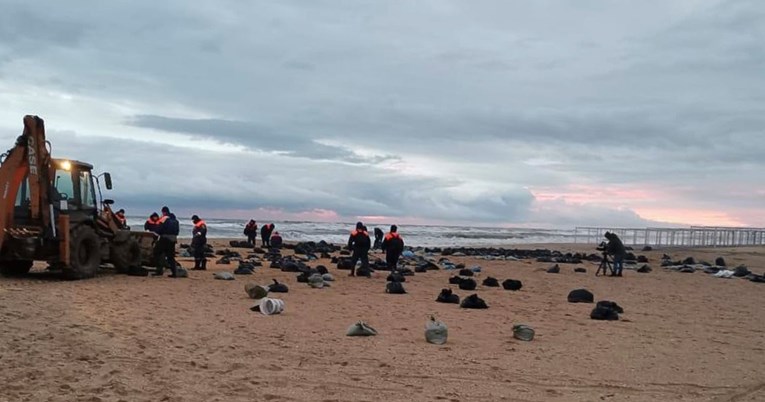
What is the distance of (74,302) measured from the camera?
11297mm

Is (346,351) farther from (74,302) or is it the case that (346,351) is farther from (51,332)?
(74,302)

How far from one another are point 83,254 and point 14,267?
171 centimetres

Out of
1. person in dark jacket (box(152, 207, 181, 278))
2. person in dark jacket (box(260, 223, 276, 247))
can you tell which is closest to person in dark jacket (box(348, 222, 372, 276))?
person in dark jacket (box(152, 207, 181, 278))

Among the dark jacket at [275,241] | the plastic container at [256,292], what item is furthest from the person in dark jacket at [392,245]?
the dark jacket at [275,241]

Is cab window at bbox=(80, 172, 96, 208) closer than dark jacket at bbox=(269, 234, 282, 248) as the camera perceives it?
Yes

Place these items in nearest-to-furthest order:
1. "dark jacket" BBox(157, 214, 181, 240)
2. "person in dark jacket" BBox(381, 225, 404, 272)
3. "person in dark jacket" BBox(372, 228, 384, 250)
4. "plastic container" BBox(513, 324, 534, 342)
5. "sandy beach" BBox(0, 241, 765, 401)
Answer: "sandy beach" BBox(0, 241, 765, 401) < "plastic container" BBox(513, 324, 534, 342) < "dark jacket" BBox(157, 214, 181, 240) < "person in dark jacket" BBox(381, 225, 404, 272) < "person in dark jacket" BBox(372, 228, 384, 250)

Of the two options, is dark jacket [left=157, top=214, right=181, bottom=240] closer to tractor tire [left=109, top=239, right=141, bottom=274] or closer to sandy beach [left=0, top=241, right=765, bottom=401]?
tractor tire [left=109, top=239, right=141, bottom=274]

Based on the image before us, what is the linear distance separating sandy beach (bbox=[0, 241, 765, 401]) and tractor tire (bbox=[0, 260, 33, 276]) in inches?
35.0

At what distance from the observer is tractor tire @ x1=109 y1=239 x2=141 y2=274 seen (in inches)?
698

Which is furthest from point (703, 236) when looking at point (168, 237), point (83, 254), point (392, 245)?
point (83, 254)

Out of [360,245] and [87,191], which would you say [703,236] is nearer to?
[360,245]

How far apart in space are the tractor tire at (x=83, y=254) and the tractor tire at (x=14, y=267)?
1471mm

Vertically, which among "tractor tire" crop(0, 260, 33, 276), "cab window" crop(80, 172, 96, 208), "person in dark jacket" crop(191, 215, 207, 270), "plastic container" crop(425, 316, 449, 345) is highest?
"cab window" crop(80, 172, 96, 208)

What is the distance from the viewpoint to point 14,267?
1614 cm
